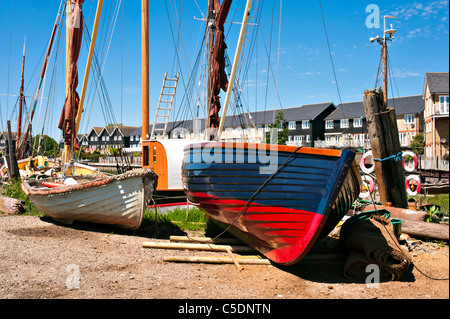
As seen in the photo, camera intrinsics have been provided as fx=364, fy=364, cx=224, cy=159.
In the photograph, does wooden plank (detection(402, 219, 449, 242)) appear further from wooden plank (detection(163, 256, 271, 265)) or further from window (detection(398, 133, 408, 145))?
window (detection(398, 133, 408, 145))

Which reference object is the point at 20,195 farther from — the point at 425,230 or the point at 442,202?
the point at 442,202

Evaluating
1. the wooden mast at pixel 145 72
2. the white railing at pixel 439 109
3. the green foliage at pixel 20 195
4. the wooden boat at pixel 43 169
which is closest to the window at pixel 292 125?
the white railing at pixel 439 109

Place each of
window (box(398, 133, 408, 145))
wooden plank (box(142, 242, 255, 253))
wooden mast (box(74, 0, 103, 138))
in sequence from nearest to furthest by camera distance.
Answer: wooden plank (box(142, 242, 255, 253)) → wooden mast (box(74, 0, 103, 138)) → window (box(398, 133, 408, 145))

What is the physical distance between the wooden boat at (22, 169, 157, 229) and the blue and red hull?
80.2 inches

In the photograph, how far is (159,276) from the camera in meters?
6.03

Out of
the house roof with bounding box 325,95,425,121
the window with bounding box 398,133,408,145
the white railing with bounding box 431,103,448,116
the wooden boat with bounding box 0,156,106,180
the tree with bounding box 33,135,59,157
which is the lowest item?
the wooden boat with bounding box 0,156,106,180

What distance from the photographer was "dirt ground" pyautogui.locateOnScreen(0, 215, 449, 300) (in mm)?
5270

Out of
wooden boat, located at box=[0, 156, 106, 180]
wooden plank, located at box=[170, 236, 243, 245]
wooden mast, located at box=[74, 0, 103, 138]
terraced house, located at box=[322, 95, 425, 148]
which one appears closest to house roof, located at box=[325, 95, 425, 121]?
terraced house, located at box=[322, 95, 425, 148]

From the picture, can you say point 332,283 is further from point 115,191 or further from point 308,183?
point 115,191

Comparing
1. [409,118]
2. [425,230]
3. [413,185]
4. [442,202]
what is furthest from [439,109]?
[425,230]

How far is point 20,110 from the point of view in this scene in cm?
3228

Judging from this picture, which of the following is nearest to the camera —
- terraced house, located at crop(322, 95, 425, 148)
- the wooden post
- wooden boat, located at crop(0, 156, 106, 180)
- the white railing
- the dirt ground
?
the dirt ground
